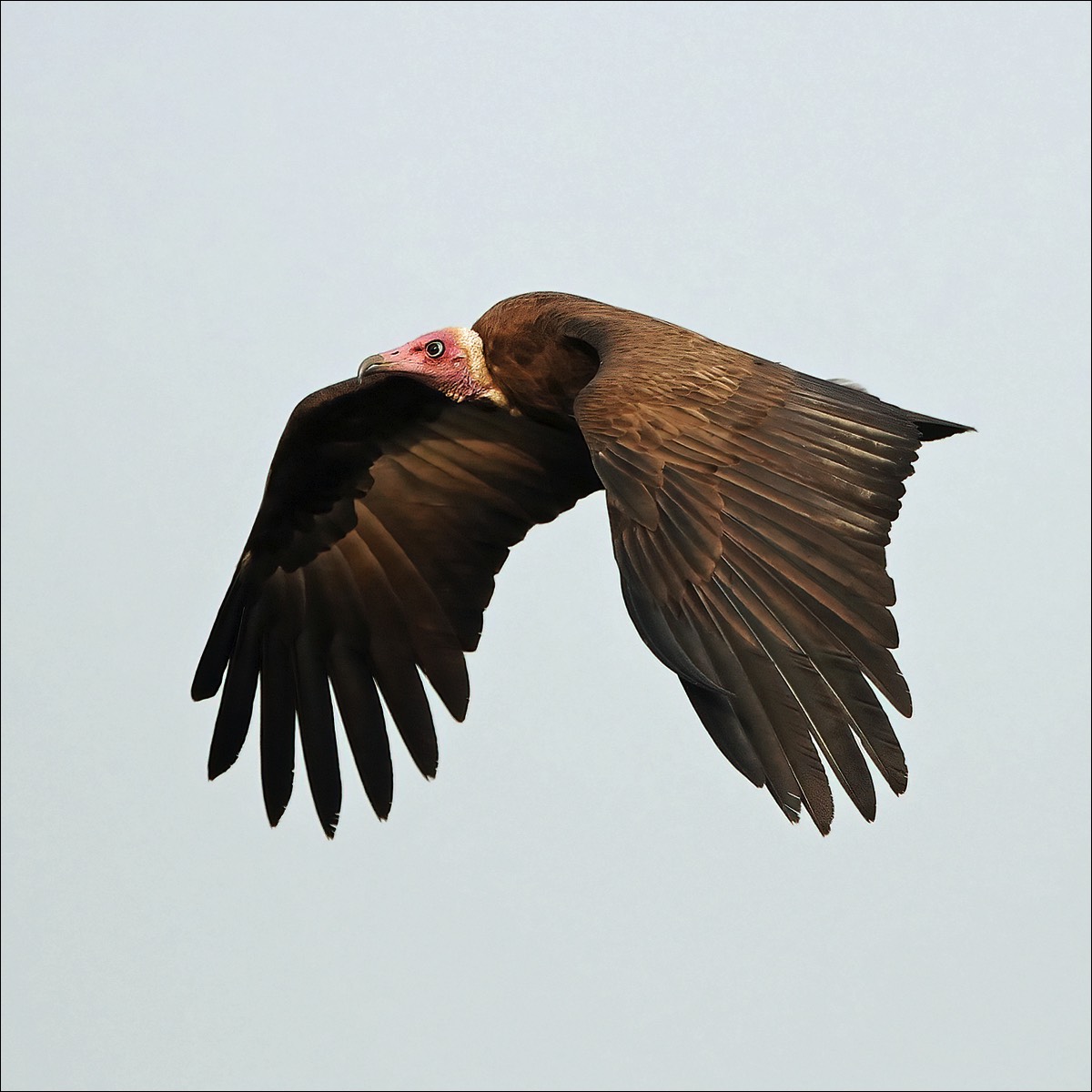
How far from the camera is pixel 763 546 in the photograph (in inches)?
273

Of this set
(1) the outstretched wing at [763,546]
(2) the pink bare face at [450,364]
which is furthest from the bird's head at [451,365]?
(1) the outstretched wing at [763,546]

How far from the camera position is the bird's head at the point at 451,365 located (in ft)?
32.1

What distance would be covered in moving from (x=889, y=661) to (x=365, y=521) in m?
4.71

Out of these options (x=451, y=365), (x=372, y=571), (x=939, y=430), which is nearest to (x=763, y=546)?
(x=939, y=430)

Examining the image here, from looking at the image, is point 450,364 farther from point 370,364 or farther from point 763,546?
point 763,546

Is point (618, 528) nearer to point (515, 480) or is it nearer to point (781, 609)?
point (781, 609)

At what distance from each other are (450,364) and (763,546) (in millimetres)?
3295

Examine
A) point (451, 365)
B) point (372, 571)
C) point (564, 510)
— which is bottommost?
point (372, 571)

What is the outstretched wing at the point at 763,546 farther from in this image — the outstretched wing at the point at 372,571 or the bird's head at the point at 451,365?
the outstretched wing at the point at 372,571

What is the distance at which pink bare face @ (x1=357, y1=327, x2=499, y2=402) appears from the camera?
9789 millimetres

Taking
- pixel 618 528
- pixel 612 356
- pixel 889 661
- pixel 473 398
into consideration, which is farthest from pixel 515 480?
pixel 889 661

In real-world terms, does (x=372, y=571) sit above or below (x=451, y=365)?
below

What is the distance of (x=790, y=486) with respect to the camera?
718cm

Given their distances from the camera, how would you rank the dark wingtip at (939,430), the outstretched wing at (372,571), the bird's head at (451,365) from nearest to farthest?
the dark wingtip at (939,430)
the bird's head at (451,365)
the outstretched wing at (372,571)
